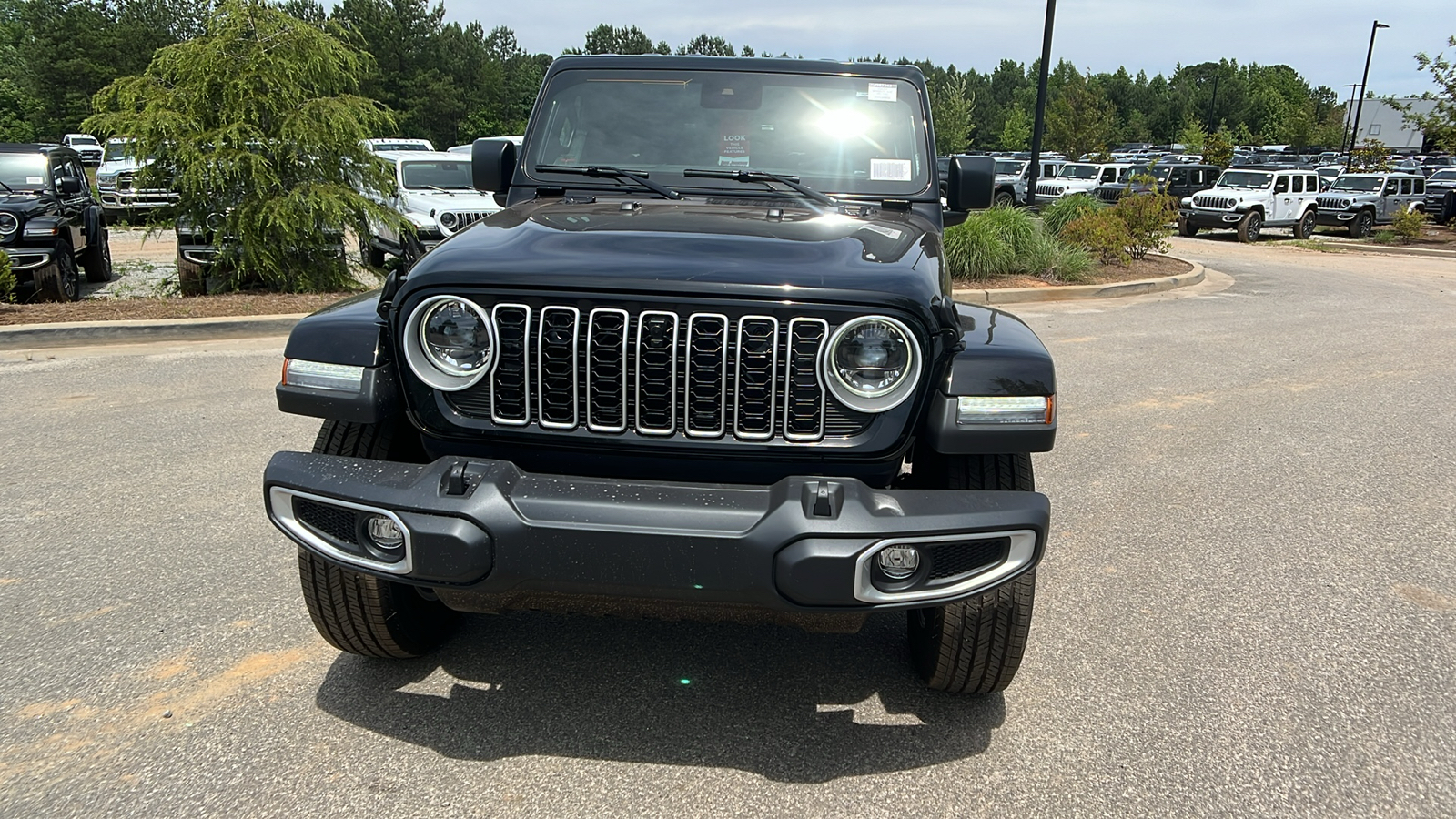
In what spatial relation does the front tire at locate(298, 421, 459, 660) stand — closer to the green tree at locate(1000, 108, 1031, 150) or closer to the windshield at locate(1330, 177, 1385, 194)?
the windshield at locate(1330, 177, 1385, 194)

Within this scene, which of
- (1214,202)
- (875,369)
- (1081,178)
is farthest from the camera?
(1081,178)

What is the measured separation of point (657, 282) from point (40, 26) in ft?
226

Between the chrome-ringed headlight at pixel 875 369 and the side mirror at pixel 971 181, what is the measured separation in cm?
157

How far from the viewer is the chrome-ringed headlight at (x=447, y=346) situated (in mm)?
2484

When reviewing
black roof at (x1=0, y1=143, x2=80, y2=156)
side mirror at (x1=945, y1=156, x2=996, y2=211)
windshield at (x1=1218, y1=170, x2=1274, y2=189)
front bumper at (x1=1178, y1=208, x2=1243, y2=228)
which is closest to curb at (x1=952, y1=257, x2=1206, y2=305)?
side mirror at (x1=945, y1=156, x2=996, y2=211)

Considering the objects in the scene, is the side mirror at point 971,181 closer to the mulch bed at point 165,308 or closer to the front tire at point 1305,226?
the mulch bed at point 165,308

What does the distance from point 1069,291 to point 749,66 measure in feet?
31.0

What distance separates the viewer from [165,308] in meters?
9.32

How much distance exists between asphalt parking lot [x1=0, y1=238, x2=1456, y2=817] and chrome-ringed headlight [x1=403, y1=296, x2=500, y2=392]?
100cm

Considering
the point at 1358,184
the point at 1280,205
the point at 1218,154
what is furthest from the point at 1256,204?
the point at 1218,154

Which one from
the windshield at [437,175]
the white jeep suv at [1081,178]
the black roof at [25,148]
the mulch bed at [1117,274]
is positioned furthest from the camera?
the white jeep suv at [1081,178]

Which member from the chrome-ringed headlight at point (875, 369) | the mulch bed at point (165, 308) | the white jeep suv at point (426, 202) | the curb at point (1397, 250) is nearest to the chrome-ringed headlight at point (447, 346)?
Result: the chrome-ringed headlight at point (875, 369)

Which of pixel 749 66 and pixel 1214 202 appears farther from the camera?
pixel 1214 202

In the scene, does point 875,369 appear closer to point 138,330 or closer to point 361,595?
point 361,595
